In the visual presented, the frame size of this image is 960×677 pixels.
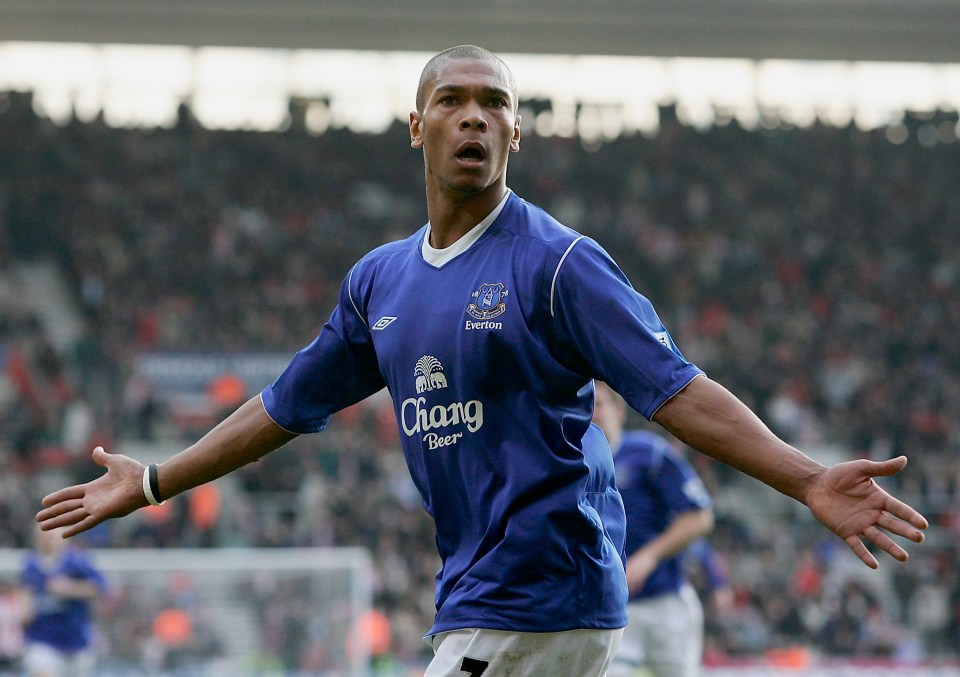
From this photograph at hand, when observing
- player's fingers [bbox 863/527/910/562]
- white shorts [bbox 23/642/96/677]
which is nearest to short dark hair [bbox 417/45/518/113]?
player's fingers [bbox 863/527/910/562]

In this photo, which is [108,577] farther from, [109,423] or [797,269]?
[797,269]

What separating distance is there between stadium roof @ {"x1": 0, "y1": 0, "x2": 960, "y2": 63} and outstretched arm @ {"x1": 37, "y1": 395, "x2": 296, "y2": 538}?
2100 centimetres

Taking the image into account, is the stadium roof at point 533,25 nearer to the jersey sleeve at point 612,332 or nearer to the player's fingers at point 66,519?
the player's fingers at point 66,519

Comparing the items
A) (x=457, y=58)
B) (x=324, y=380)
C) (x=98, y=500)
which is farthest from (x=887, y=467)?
(x=98, y=500)

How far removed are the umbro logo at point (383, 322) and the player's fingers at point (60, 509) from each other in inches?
43.1

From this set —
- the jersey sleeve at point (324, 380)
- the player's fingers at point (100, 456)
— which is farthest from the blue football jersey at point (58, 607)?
the jersey sleeve at point (324, 380)

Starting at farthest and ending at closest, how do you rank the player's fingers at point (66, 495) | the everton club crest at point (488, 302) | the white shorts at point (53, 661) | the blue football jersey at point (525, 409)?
the white shorts at point (53, 661), the player's fingers at point (66, 495), the everton club crest at point (488, 302), the blue football jersey at point (525, 409)

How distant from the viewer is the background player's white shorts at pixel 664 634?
23.4 ft

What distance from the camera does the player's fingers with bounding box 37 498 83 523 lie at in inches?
151

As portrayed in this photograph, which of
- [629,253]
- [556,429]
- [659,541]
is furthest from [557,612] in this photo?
[629,253]

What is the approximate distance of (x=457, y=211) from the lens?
3498 millimetres

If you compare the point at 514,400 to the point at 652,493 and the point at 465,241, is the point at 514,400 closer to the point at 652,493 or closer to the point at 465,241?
the point at 465,241

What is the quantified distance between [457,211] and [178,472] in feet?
3.89

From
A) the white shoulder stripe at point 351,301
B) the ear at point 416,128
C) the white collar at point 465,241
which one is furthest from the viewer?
the white shoulder stripe at point 351,301
